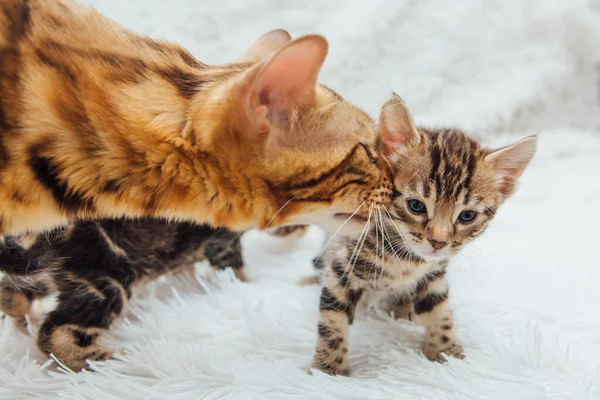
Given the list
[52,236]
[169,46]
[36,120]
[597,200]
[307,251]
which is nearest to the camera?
[36,120]

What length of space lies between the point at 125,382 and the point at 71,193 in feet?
1.15

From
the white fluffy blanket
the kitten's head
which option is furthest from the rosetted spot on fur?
the kitten's head

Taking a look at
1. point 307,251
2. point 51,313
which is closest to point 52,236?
point 51,313

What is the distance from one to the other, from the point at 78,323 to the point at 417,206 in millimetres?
627

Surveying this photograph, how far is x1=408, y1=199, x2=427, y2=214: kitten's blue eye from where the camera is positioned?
92 centimetres

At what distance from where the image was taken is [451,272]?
1319 mm

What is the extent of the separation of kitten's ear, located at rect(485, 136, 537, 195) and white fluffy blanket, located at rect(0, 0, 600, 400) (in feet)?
0.70

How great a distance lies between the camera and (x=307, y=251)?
1.54 m

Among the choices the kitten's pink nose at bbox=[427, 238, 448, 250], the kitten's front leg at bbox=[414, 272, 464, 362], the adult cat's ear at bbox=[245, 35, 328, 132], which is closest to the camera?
the adult cat's ear at bbox=[245, 35, 328, 132]

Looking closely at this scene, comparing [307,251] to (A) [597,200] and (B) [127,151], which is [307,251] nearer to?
(B) [127,151]

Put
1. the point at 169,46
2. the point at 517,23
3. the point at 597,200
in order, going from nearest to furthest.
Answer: the point at 169,46 → the point at 597,200 → the point at 517,23

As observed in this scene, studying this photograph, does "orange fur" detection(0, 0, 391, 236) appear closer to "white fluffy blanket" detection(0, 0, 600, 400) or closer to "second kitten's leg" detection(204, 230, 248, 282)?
"white fluffy blanket" detection(0, 0, 600, 400)

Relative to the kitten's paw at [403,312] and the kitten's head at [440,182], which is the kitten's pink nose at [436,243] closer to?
the kitten's head at [440,182]

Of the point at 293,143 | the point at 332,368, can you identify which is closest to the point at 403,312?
the point at 332,368
